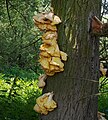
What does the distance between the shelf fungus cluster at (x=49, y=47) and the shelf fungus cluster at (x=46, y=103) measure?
0.20 metres

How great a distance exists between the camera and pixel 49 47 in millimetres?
2707

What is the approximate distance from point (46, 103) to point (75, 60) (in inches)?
16.8

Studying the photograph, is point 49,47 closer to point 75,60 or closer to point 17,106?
point 75,60

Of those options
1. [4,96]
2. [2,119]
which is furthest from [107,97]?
[2,119]

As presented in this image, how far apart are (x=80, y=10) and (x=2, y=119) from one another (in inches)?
72.0

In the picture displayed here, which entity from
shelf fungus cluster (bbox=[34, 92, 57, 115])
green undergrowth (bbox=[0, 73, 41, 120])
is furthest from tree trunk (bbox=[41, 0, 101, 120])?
green undergrowth (bbox=[0, 73, 41, 120])

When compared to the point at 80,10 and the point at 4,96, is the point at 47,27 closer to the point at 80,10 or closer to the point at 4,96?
the point at 80,10

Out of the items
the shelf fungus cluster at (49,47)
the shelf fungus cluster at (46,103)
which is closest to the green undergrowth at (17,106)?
the shelf fungus cluster at (46,103)

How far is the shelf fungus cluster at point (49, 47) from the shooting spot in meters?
2.67

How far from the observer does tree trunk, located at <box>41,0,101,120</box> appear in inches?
110

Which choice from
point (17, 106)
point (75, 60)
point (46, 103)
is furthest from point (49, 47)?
point (17, 106)

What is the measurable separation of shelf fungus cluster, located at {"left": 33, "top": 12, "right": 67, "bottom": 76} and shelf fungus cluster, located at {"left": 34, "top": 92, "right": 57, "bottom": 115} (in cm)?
20

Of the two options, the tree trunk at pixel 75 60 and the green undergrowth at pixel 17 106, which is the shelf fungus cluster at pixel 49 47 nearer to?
the tree trunk at pixel 75 60

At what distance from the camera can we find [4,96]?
16.0 ft
